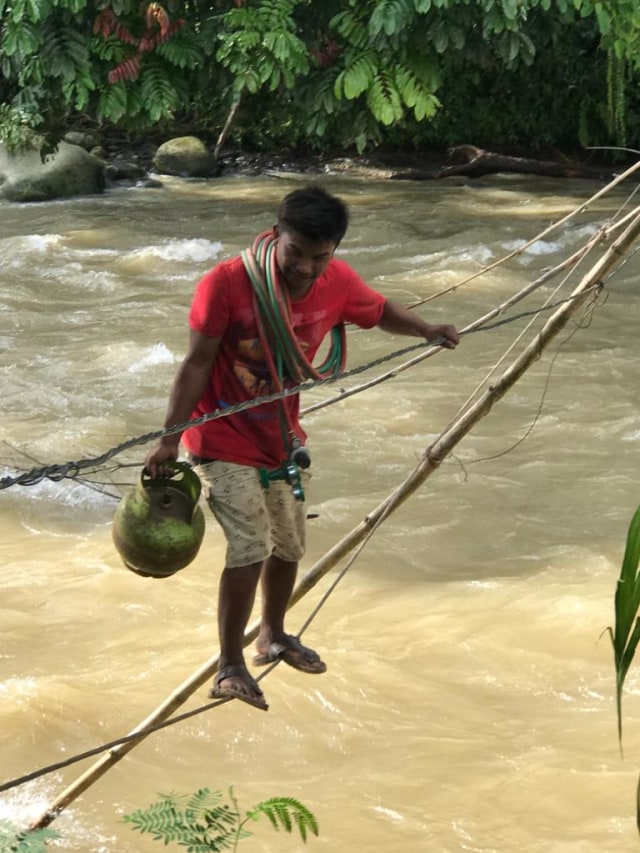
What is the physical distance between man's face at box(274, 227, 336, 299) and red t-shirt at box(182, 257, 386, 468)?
0.09 metres

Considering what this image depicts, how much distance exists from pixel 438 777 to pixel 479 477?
8.09 ft

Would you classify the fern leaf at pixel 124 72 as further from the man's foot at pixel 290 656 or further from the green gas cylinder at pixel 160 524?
the green gas cylinder at pixel 160 524

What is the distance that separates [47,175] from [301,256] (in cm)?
1211

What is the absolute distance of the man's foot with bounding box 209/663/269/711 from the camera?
2.62 meters

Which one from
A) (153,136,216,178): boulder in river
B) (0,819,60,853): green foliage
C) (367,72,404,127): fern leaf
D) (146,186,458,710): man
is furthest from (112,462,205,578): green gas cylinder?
(153,136,216,178): boulder in river

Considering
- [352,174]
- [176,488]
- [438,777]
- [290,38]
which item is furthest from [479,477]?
[352,174]

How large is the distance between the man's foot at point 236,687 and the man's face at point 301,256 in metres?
0.86

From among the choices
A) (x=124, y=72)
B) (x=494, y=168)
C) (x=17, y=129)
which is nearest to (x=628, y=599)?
(x=124, y=72)

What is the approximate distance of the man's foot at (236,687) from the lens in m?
2.62

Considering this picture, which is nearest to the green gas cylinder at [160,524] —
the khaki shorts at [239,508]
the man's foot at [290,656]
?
the khaki shorts at [239,508]

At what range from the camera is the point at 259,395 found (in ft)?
8.61

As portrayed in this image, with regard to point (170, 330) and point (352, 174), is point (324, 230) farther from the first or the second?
point (352, 174)

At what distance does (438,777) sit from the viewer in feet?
11.2

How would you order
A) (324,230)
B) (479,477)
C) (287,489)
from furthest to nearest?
(479,477)
(287,489)
(324,230)
